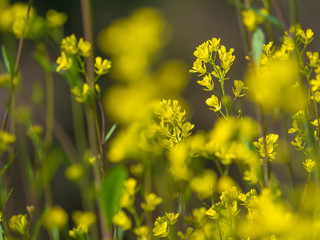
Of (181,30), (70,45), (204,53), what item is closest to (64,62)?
(70,45)

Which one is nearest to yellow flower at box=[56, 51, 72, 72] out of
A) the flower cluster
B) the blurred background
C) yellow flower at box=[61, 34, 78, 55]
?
yellow flower at box=[61, 34, 78, 55]

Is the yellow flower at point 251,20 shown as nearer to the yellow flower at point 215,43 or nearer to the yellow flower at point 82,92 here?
the yellow flower at point 215,43

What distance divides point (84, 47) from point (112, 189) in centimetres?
16

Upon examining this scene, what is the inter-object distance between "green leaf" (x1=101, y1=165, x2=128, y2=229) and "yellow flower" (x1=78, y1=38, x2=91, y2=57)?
141mm

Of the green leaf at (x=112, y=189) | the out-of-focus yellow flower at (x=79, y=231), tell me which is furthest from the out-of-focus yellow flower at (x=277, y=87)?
the out-of-focus yellow flower at (x=79, y=231)

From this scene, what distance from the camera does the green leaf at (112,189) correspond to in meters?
0.46

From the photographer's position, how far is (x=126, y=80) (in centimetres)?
37

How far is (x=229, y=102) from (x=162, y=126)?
72 millimetres

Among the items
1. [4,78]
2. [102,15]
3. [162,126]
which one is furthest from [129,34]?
[102,15]

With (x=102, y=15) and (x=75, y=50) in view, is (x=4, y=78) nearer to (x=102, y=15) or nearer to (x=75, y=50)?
(x=75, y=50)

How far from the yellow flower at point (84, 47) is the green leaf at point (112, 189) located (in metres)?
0.14

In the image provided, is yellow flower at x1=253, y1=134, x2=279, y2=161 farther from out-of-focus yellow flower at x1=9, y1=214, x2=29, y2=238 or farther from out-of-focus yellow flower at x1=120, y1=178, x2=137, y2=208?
out-of-focus yellow flower at x1=9, y1=214, x2=29, y2=238

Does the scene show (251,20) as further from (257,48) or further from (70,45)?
(70,45)

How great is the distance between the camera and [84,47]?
1.72ft
